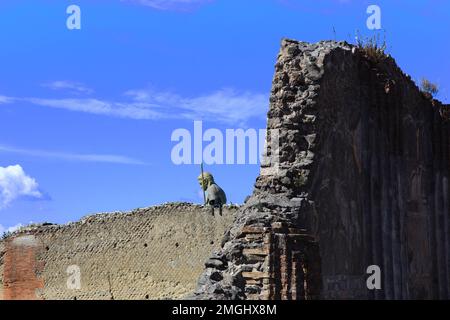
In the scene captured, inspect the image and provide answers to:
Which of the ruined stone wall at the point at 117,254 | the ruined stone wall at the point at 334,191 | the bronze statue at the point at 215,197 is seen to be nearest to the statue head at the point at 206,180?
the bronze statue at the point at 215,197

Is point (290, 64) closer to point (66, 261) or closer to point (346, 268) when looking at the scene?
point (346, 268)

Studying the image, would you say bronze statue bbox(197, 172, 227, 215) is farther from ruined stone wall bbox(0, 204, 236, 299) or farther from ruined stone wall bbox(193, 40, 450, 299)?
ruined stone wall bbox(193, 40, 450, 299)

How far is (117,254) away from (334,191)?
13618 mm

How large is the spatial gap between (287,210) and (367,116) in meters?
2.86

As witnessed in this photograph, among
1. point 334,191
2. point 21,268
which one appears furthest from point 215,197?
point 334,191

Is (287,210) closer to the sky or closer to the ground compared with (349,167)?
closer to the ground

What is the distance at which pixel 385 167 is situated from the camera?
12.6m

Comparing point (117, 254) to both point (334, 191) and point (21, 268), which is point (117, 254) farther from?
point (334, 191)

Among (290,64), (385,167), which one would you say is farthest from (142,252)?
(290,64)

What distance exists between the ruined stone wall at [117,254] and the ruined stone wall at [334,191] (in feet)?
26.4

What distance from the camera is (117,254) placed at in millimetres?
23656

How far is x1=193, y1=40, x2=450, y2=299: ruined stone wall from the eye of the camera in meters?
9.43
